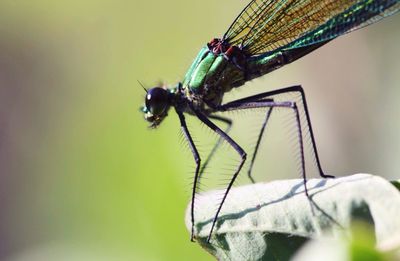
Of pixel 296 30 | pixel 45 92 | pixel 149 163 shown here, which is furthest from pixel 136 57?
pixel 296 30

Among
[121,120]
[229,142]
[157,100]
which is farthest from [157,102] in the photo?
[121,120]

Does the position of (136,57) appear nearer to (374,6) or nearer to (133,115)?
(133,115)

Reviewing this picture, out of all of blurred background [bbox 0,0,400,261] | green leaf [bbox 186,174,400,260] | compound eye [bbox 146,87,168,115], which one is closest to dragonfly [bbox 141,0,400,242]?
compound eye [bbox 146,87,168,115]

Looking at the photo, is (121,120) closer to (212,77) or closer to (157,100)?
(157,100)

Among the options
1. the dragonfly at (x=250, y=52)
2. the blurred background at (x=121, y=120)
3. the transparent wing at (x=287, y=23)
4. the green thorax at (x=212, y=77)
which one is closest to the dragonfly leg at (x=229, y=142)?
the dragonfly at (x=250, y=52)

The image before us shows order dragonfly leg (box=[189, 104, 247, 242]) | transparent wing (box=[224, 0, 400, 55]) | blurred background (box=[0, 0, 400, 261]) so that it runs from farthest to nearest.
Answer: blurred background (box=[0, 0, 400, 261]), transparent wing (box=[224, 0, 400, 55]), dragonfly leg (box=[189, 104, 247, 242])

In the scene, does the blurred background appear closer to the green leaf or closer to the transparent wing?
the transparent wing

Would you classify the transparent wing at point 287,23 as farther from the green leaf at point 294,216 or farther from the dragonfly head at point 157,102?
the green leaf at point 294,216
